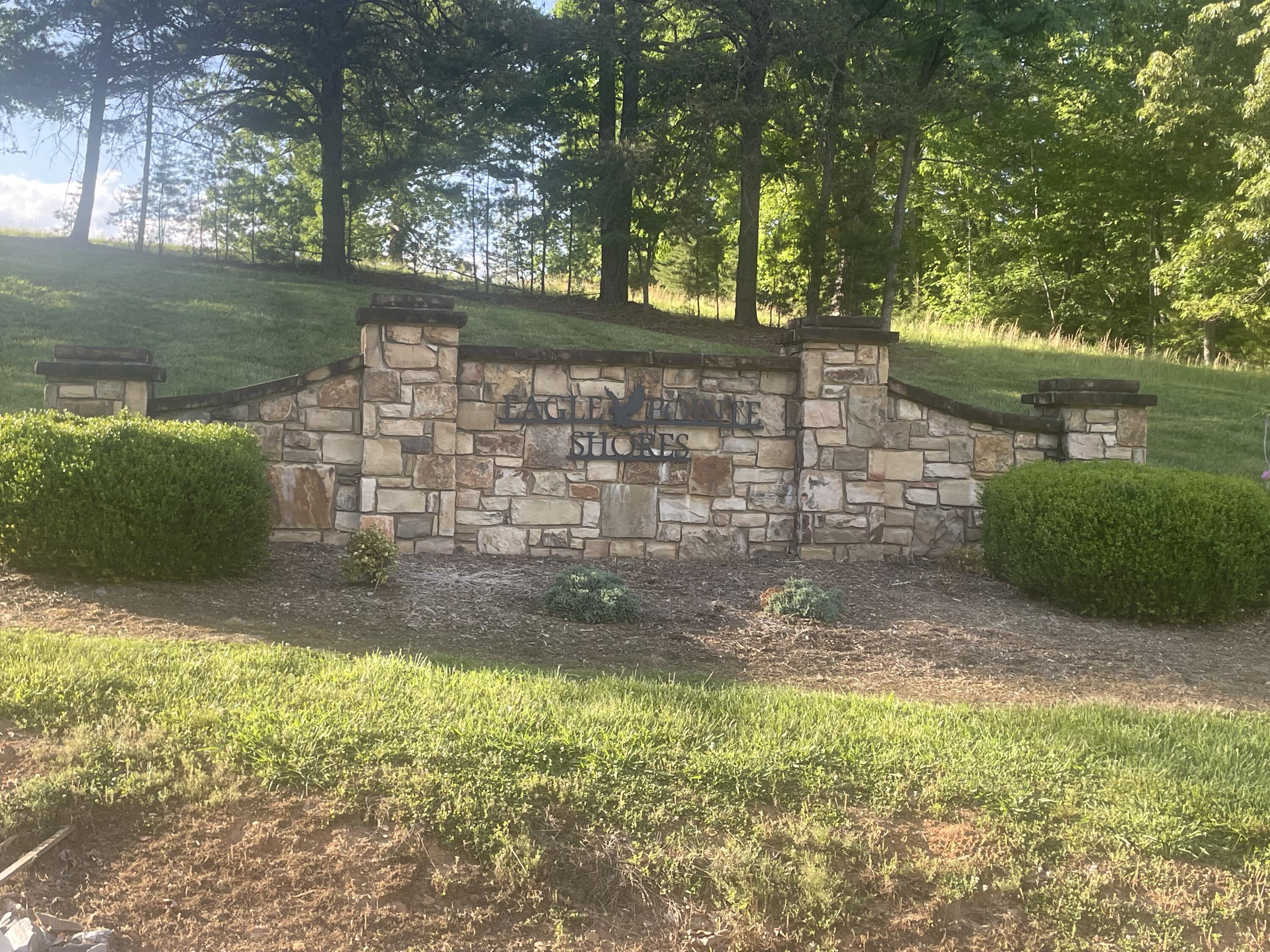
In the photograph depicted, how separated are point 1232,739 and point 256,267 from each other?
23329 millimetres

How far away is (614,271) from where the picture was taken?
846 inches

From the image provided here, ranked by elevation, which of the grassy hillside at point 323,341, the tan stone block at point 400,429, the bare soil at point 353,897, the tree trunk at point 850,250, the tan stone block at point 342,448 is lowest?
the bare soil at point 353,897

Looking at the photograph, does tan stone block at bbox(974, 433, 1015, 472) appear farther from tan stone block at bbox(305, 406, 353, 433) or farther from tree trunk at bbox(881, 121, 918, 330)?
tree trunk at bbox(881, 121, 918, 330)

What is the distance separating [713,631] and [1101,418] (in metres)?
4.61

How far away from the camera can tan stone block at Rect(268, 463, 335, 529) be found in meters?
7.97

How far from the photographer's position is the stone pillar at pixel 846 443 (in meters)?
8.51

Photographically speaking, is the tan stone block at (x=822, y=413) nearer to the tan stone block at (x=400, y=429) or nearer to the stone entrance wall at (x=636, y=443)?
the stone entrance wall at (x=636, y=443)

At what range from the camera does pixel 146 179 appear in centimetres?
2905

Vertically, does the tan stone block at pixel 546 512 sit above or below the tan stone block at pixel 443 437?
below

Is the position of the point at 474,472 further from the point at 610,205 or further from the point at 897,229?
the point at 897,229

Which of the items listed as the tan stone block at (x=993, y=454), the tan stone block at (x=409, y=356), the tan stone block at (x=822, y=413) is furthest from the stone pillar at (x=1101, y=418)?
the tan stone block at (x=409, y=356)

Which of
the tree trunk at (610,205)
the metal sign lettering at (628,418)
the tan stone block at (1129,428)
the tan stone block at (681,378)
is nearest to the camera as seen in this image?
the metal sign lettering at (628,418)

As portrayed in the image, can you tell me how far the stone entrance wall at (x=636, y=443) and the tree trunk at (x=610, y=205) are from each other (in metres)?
10.3

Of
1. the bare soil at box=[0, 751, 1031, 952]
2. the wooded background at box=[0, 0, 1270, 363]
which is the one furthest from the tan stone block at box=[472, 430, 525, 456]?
the wooded background at box=[0, 0, 1270, 363]
